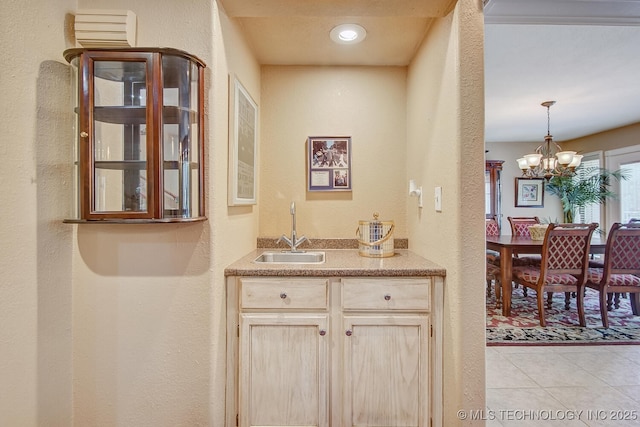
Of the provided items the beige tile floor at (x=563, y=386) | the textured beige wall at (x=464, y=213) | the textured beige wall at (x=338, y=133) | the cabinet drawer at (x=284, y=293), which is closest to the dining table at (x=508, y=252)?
the beige tile floor at (x=563, y=386)

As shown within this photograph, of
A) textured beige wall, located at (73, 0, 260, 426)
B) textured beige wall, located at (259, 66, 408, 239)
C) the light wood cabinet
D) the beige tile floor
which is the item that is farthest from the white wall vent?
the beige tile floor

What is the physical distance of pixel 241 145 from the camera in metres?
1.76

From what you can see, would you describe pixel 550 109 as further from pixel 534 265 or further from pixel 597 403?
pixel 597 403

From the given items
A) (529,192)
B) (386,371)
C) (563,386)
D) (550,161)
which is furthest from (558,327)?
(529,192)

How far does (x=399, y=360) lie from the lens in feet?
4.93

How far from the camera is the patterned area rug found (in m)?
2.74

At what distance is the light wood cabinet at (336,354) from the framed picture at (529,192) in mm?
5467

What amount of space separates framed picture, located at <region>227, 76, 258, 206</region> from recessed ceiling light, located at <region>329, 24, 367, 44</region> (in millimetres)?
619

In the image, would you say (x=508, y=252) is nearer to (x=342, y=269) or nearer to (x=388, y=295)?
(x=388, y=295)

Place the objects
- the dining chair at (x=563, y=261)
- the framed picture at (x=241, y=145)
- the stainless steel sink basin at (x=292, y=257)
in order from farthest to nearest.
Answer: the dining chair at (x=563, y=261), the stainless steel sink basin at (x=292, y=257), the framed picture at (x=241, y=145)

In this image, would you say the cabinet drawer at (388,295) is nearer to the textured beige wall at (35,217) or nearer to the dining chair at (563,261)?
the textured beige wall at (35,217)

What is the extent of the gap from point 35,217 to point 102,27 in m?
0.81

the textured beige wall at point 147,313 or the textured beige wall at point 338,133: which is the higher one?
the textured beige wall at point 338,133

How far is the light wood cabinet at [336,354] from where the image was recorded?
1.50 metres
